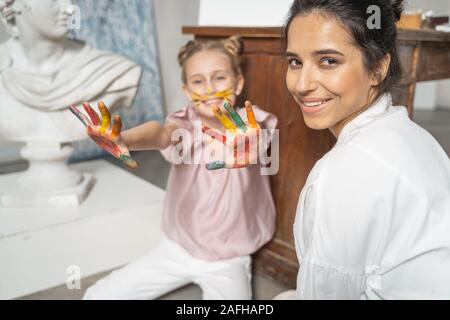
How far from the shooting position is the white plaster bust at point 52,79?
991 mm

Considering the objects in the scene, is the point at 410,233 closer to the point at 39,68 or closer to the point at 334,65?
the point at 334,65

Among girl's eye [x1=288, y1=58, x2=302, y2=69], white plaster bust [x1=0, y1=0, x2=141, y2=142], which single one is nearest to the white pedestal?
white plaster bust [x1=0, y1=0, x2=141, y2=142]

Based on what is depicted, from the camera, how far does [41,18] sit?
962 mm

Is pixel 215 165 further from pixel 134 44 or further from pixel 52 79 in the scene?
pixel 134 44

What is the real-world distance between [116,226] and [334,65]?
0.76 meters

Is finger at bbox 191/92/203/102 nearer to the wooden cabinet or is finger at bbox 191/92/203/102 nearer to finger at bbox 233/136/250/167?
the wooden cabinet

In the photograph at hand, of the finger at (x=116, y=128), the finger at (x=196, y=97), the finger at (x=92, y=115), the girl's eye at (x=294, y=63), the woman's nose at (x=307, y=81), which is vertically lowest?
the finger at (x=196, y=97)

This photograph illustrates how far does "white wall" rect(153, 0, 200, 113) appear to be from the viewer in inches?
57.3

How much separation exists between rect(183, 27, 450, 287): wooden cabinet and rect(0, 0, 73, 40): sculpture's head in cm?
26

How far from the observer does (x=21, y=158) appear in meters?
1.27

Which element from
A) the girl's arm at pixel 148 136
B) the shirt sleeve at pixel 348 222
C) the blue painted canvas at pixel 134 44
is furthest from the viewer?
the blue painted canvas at pixel 134 44

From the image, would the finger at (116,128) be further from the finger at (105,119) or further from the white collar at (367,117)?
the white collar at (367,117)

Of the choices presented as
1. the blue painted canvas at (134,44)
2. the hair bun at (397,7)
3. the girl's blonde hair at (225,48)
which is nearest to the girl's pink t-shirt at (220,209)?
the girl's blonde hair at (225,48)

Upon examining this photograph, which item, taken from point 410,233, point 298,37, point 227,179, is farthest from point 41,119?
point 410,233
